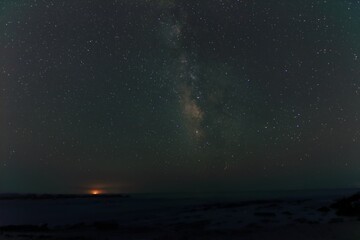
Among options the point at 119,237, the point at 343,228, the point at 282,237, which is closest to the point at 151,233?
the point at 119,237

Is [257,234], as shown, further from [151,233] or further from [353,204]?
[353,204]

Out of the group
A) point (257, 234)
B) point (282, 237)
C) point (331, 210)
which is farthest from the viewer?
point (331, 210)

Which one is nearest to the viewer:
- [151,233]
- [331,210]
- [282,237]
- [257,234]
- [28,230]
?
[282,237]

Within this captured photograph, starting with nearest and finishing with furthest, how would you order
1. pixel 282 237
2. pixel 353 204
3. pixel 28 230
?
pixel 282 237 < pixel 28 230 < pixel 353 204

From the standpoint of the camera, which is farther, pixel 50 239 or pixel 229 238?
pixel 50 239

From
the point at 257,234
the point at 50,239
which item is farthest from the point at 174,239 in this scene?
the point at 50,239

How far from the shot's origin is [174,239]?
24000 millimetres

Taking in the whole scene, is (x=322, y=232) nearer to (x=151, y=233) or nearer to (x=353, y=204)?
(x=151, y=233)

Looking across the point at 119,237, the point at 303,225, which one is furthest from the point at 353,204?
the point at 119,237

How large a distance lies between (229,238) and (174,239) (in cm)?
358

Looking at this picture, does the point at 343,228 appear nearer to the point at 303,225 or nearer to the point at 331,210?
the point at 303,225

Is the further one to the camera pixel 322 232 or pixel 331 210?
pixel 331 210

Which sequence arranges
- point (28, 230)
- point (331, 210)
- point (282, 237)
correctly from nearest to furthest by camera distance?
→ point (282, 237)
point (28, 230)
point (331, 210)

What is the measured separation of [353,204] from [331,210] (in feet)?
11.5
